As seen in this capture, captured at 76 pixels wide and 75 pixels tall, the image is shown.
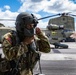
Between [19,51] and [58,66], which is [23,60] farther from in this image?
[58,66]

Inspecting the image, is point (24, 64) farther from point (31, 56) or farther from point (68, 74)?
point (68, 74)

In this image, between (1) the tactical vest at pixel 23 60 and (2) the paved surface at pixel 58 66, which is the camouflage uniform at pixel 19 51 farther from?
(2) the paved surface at pixel 58 66

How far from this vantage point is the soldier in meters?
3.07

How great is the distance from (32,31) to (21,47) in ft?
0.73

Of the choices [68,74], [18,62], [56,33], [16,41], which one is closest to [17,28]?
[16,41]

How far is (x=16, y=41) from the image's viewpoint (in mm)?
3133

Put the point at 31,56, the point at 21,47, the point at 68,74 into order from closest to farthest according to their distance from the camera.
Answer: the point at 21,47 < the point at 31,56 < the point at 68,74

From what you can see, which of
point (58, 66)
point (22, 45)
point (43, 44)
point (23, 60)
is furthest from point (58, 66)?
point (22, 45)

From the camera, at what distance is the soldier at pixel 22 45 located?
3.07 m

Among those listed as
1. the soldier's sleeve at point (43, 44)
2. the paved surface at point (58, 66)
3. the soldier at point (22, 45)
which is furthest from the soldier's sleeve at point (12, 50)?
the paved surface at point (58, 66)

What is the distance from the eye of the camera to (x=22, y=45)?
307 cm

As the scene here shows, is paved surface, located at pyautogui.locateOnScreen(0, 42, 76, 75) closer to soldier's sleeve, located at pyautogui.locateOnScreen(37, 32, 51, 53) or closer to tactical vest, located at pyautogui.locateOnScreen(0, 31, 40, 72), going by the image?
soldier's sleeve, located at pyautogui.locateOnScreen(37, 32, 51, 53)

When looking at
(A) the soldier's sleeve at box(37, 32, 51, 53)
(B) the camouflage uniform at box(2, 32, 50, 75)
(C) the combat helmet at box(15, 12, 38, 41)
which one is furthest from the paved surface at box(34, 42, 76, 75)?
(C) the combat helmet at box(15, 12, 38, 41)

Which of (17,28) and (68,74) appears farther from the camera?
(68,74)
